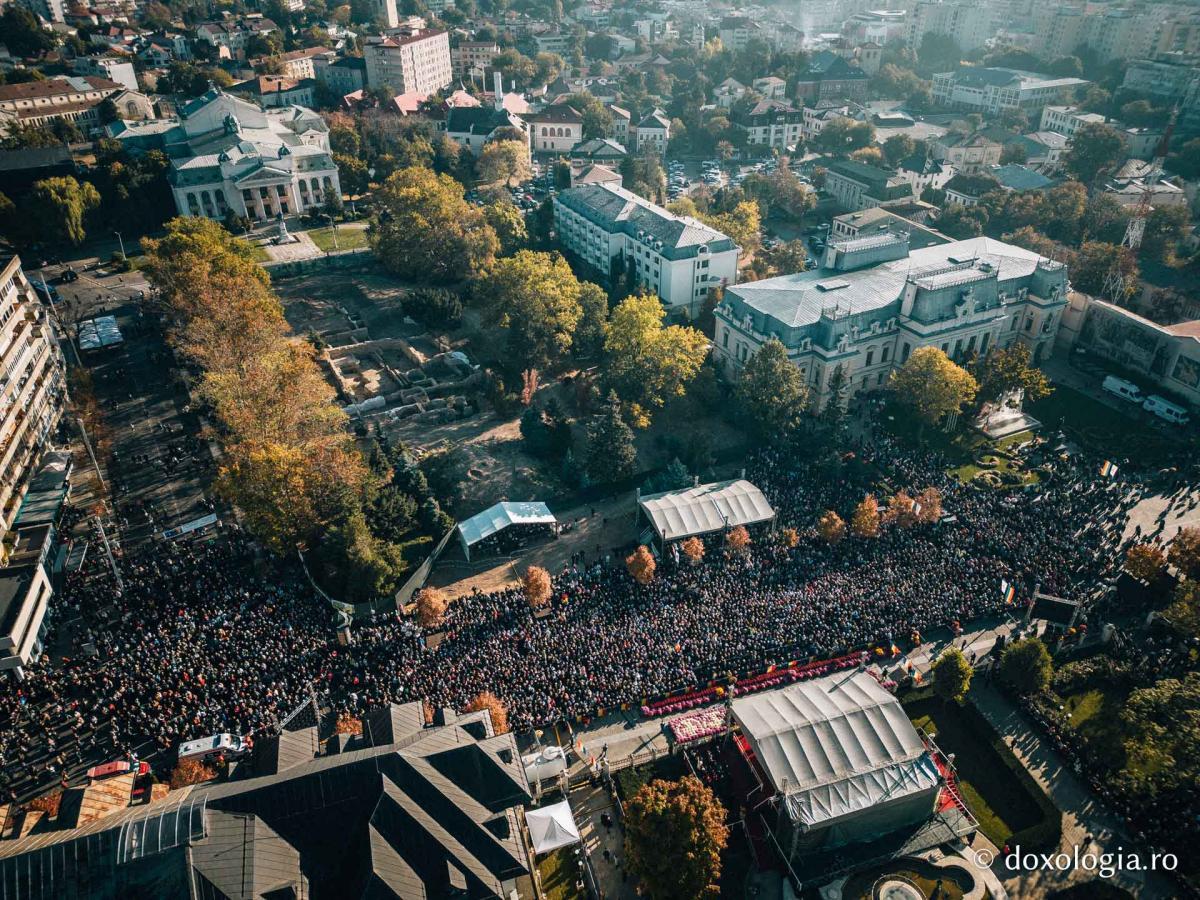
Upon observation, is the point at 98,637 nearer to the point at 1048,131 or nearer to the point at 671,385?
the point at 671,385

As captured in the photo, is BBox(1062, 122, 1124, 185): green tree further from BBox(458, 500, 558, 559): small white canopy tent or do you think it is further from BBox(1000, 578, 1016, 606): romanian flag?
BBox(458, 500, 558, 559): small white canopy tent

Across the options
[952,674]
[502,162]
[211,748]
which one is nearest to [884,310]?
[952,674]

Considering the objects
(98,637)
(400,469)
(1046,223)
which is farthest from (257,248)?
(1046,223)

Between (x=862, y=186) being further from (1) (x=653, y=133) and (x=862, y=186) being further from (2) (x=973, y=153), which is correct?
(1) (x=653, y=133)

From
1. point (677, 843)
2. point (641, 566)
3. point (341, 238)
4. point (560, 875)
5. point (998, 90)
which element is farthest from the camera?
point (998, 90)

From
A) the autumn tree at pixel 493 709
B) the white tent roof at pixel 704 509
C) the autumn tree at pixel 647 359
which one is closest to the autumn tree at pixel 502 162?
the autumn tree at pixel 647 359

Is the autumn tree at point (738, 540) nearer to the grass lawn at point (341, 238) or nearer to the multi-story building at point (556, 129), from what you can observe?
the grass lawn at point (341, 238)
